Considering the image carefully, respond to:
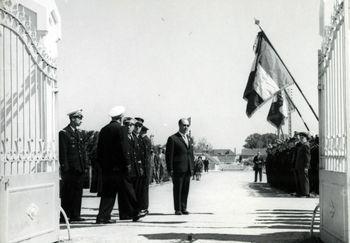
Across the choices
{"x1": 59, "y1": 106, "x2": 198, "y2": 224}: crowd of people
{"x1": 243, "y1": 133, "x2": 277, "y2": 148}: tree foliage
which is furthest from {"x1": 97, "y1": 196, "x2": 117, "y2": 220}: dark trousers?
{"x1": 243, "y1": 133, "x2": 277, "y2": 148}: tree foliage

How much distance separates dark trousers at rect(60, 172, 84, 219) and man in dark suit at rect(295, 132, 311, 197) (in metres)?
8.52

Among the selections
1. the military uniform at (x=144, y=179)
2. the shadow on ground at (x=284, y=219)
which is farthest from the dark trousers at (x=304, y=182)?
the military uniform at (x=144, y=179)

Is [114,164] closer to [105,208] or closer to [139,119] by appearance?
[105,208]

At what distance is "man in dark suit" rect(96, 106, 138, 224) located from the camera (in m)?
11.4

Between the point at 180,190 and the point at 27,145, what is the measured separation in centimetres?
530

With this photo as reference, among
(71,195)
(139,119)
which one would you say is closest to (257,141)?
(139,119)

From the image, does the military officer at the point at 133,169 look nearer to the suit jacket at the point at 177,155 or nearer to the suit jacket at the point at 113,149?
the suit jacket at the point at 113,149

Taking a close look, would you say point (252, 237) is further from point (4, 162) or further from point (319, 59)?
point (4, 162)

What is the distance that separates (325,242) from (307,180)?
35.7ft

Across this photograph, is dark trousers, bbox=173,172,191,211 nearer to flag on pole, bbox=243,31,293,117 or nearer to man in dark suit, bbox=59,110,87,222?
man in dark suit, bbox=59,110,87,222

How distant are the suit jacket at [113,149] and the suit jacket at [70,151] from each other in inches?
22.0

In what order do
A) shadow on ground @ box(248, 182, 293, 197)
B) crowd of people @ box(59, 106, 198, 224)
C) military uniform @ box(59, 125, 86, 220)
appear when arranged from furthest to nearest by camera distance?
1. shadow on ground @ box(248, 182, 293, 197)
2. military uniform @ box(59, 125, 86, 220)
3. crowd of people @ box(59, 106, 198, 224)

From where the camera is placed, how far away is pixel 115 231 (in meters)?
9.95

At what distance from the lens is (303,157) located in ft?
61.7
